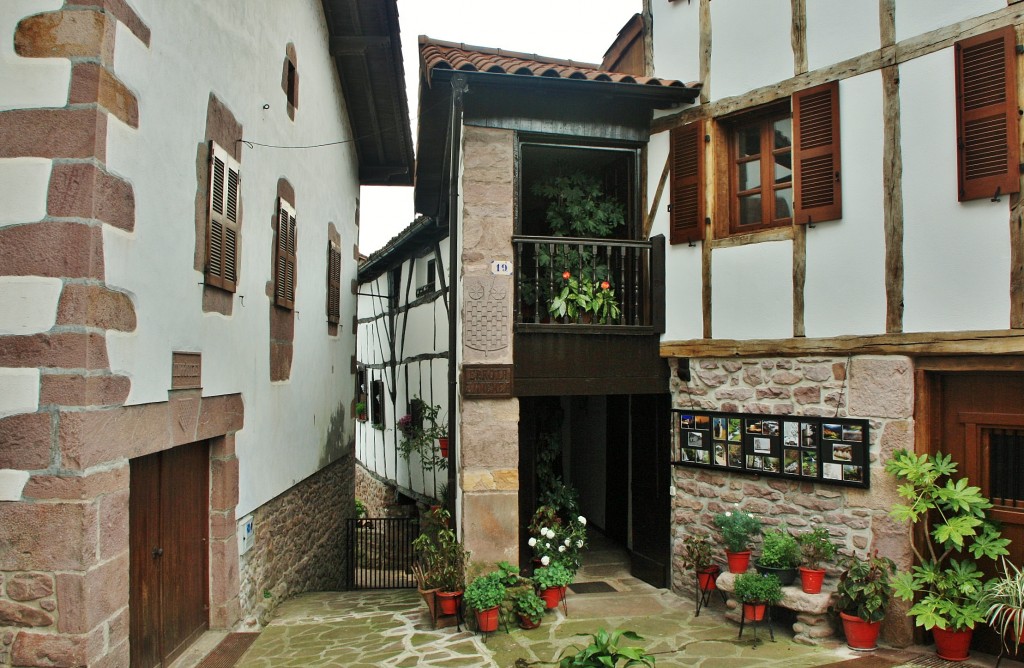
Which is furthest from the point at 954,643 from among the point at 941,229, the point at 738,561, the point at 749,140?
the point at 749,140

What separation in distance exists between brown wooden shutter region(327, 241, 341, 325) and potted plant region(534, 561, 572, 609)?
200 inches

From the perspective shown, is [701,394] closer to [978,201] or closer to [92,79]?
[978,201]

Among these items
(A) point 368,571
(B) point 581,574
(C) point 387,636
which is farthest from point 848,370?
(A) point 368,571

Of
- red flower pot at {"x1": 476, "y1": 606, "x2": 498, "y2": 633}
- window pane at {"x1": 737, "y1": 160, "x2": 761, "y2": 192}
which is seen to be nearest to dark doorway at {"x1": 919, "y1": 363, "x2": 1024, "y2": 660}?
window pane at {"x1": 737, "y1": 160, "x2": 761, "y2": 192}

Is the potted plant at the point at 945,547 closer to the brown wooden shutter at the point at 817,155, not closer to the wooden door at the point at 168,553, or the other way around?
the brown wooden shutter at the point at 817,155

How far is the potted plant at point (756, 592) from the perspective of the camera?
545 cm

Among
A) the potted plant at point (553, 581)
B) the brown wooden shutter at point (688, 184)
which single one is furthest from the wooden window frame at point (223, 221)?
the brown wooden shutter at point (688, 184)

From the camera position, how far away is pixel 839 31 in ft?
18.6

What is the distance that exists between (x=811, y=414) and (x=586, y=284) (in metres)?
2.26

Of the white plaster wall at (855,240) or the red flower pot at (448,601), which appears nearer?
the white plaster wall at (855,240)

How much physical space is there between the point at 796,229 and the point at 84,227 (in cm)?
509

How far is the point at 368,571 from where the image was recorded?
1133cm

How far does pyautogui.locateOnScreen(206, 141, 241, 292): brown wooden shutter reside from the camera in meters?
5.32

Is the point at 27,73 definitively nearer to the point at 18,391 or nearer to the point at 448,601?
the point at 18,391
